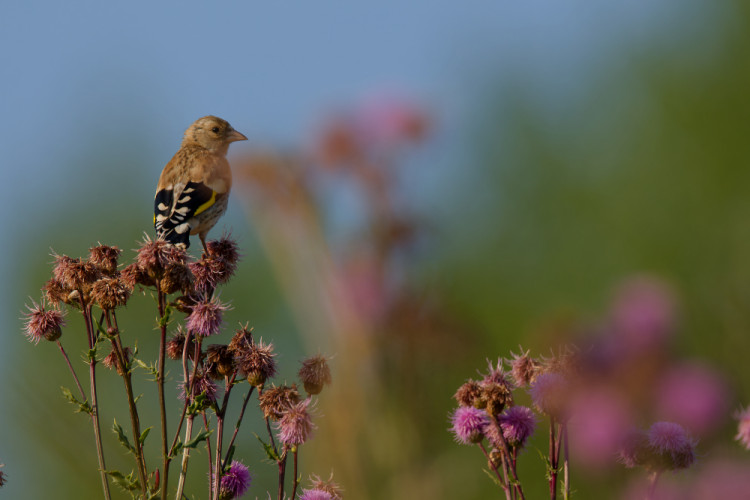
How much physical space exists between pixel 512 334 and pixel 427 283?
47.5 feet

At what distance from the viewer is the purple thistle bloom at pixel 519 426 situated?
141 inches

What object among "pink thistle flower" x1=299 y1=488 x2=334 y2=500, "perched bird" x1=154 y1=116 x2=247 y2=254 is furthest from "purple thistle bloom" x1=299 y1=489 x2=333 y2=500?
"perched bird" x1=154 y1=116 x2=247 y2=254

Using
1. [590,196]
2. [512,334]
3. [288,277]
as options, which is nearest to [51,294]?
[288,277]

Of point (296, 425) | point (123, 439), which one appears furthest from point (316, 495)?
point (123, 439)

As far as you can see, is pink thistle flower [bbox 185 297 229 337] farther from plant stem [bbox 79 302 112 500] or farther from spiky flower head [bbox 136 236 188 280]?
plant stem [bbox 79 302 112 500]

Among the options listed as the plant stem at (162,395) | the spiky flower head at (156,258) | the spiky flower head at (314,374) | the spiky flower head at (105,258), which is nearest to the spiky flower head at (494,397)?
the spiky flower head at (314,374)

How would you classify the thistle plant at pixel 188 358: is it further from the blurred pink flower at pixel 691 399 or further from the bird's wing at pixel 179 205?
the blurred pink flower at pixel 691 399

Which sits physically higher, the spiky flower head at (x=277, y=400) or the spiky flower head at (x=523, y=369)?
the spiky flower head at (x=523, y=369)

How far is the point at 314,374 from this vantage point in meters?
3.68

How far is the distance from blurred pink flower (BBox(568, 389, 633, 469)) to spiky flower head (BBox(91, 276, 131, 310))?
167 centimetres

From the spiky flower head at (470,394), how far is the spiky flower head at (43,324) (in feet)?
5.29

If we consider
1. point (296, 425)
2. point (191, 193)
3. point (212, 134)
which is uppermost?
point (212, 134)

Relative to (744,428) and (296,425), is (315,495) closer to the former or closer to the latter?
(296,425)

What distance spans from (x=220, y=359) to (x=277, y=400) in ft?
0.83
